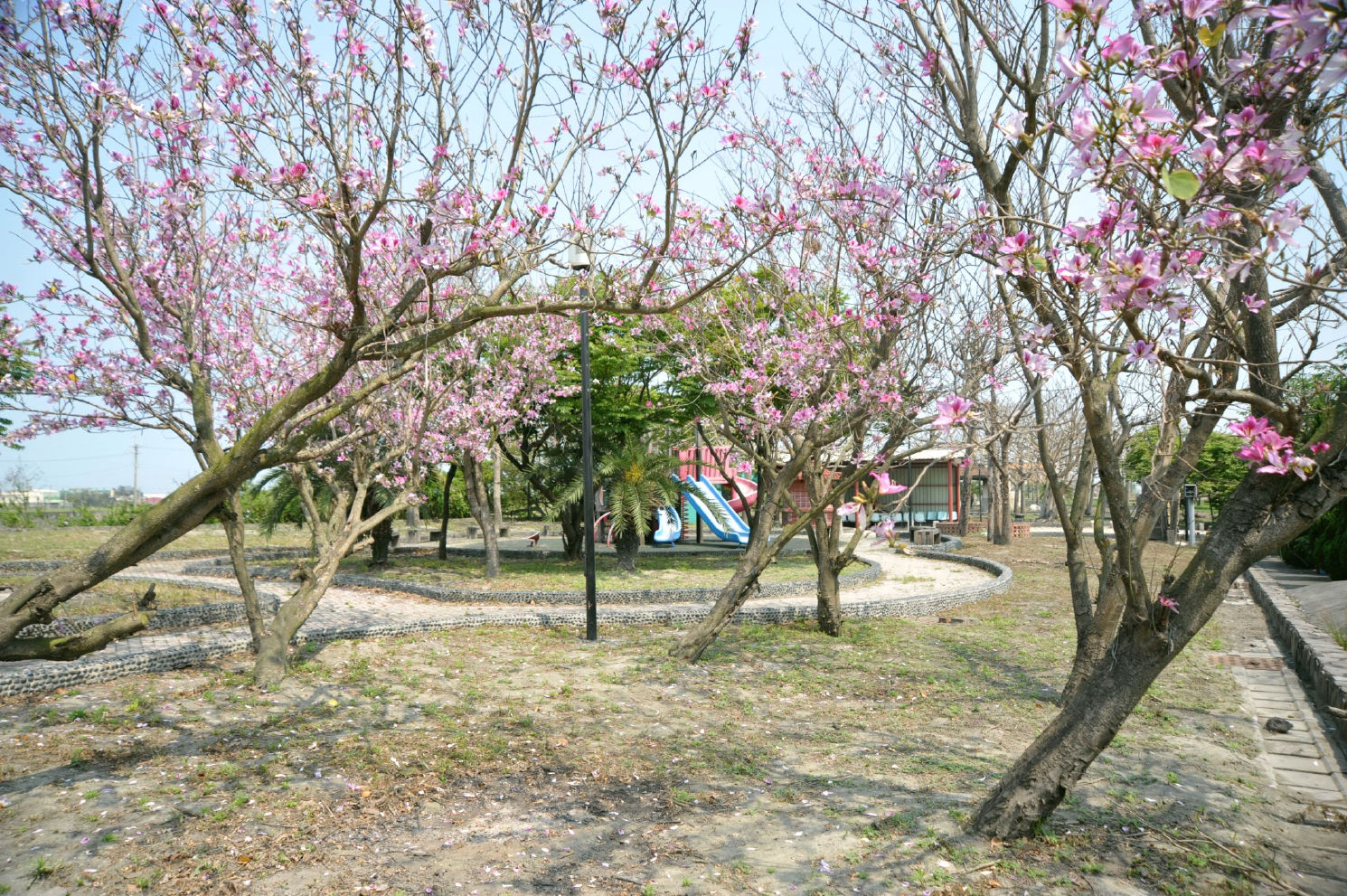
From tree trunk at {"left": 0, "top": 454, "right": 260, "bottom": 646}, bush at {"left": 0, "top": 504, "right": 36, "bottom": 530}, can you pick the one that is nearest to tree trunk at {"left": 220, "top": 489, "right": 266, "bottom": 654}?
tree trunk at {"left": 0, "top": 454, "right": 260, "bottom": 646}

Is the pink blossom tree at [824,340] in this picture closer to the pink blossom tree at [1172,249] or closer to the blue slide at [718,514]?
the pink blossom tree at [1172,249]

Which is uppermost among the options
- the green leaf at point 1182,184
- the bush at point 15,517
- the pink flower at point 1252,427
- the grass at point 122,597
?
the green leaf at point 1182,184

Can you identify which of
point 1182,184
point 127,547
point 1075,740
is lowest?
point 1075,740

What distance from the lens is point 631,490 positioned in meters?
15.3

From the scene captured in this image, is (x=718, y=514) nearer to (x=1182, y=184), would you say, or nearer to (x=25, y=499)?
(x=1182, y=184)

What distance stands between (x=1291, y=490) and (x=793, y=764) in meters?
3.04

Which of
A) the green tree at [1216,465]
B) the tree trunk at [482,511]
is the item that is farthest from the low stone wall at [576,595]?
the green tree at [1216,465]

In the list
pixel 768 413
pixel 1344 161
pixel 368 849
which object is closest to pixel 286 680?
pixel 368 849

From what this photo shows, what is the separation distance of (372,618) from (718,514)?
10021 mm

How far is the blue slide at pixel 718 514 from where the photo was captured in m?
18.7

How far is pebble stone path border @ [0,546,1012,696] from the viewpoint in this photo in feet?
22.1

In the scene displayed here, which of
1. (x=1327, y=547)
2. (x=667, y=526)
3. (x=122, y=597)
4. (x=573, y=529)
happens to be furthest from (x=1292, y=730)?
(x=667, y=526)

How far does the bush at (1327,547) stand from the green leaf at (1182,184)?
12362 mm

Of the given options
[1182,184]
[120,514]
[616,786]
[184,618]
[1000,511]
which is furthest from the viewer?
[120,514]
